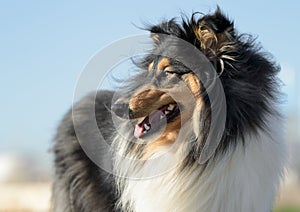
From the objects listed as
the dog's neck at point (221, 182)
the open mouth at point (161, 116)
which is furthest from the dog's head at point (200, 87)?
the dog's neck at point (221, 182)

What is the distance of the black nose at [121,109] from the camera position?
15.9ft

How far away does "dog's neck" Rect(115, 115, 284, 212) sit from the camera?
4.46 m

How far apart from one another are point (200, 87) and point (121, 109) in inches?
29.6

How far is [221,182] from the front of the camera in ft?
14.7

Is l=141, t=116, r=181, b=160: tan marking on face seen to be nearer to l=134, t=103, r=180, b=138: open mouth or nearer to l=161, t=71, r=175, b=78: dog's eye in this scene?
l=134, t=103, r=180, b=138: open mouth

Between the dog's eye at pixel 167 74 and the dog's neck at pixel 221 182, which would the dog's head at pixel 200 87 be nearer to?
the dog's eye at pixel 167 74

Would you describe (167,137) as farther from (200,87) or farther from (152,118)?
(200,87)

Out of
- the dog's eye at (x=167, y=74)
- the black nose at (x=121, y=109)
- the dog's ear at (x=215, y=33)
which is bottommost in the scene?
the black nose at (x=121, y=109)

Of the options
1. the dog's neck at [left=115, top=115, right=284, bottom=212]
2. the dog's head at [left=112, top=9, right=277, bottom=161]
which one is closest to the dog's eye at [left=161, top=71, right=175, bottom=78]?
the dog's head at [left=112, top=9, right=277, bottom=161]

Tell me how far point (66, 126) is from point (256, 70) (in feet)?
6.98

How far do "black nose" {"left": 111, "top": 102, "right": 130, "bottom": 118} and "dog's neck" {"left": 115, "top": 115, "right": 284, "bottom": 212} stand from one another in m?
0.43

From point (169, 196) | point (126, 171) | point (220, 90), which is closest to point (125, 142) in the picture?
point (126, 171)

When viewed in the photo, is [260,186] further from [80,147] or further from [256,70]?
[80,147]

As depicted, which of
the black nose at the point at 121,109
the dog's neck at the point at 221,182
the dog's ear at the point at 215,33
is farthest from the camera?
the black nose at the point at 121,109
